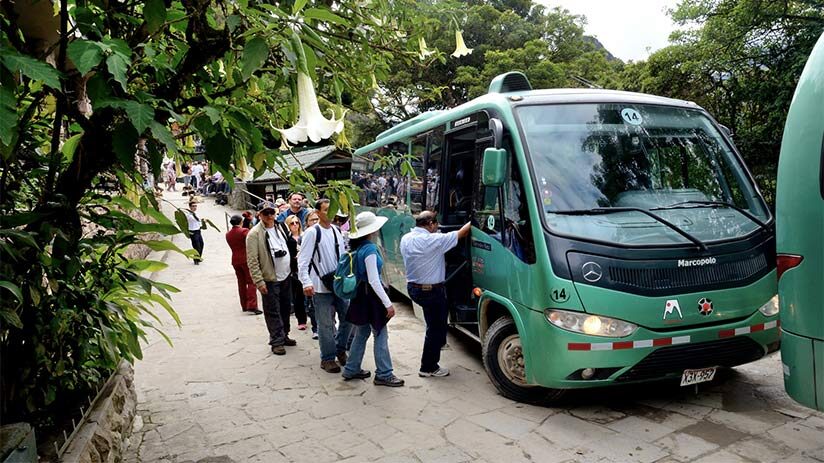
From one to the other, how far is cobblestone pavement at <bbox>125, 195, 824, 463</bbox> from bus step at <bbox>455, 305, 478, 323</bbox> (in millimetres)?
456

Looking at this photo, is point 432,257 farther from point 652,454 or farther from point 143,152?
point 143,152

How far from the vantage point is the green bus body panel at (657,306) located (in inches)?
160

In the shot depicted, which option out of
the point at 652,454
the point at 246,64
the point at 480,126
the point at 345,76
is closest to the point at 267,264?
the point at 480,126

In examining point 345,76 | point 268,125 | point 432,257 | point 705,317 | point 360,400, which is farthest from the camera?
point 432,257

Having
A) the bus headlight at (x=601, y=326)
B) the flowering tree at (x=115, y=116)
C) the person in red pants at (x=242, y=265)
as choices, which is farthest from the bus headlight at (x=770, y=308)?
the person in red pants at (x=242, y=265)

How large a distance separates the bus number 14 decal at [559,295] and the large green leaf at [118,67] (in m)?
3.27

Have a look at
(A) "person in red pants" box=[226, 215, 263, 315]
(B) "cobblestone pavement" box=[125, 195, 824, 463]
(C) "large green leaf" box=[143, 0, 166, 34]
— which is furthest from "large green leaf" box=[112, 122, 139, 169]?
(A) "person in red pants" box=[226, 215, 263, 315]

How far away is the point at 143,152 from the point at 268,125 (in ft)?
1.92

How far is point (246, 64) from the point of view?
186cm

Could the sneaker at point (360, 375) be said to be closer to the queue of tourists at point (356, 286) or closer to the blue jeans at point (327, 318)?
the queue of tourists at point (356, 286)

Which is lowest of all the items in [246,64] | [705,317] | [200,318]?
[200,318]

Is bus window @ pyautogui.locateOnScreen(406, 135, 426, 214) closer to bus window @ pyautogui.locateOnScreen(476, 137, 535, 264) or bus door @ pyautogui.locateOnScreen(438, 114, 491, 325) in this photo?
bus door @ pyautogui.locateOnScreen(438, 114, 491, 325)

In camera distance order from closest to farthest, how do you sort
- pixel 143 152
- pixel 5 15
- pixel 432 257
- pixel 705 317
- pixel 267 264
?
pixel 5 15 → pixel 143 152 → pixel 705 317 → pixel 432 257 → pixel 267 264

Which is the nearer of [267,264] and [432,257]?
[432,257]
